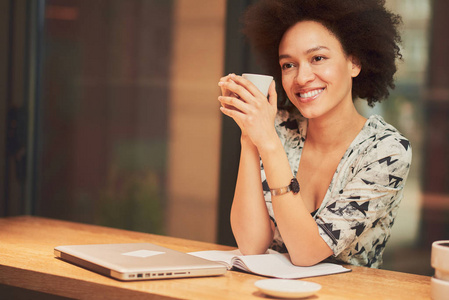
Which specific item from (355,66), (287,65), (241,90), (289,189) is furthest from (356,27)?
(289,189)

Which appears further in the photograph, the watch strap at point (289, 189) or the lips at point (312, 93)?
the lips at point (312, 93)

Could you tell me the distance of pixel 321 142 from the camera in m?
1.85

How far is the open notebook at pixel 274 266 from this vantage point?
4.45 ft

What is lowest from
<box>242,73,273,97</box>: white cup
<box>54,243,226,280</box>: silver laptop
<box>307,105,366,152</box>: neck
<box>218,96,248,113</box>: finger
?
<box>54,243,226,280</box>: silver laptop

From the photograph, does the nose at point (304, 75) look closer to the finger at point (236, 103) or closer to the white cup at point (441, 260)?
the finger at point (236, 103)

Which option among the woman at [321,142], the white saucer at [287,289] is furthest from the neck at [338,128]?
the white saucer at [287,289]

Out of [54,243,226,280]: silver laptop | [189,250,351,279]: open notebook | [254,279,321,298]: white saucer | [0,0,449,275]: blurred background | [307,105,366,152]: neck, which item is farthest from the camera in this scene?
[0,0,449,275]: blurred background


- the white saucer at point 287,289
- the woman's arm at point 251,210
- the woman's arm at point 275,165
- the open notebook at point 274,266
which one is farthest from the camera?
the woman's arm at point 251,210

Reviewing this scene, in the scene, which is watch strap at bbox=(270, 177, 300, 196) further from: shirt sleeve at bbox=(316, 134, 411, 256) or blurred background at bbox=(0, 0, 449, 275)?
blurred background at bbox=(0, 0, 449, 275)

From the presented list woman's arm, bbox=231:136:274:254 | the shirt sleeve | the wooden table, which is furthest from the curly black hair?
the wooden table

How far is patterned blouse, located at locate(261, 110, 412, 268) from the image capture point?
1.50 metres

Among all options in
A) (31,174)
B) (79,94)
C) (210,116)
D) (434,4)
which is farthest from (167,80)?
(434,4)

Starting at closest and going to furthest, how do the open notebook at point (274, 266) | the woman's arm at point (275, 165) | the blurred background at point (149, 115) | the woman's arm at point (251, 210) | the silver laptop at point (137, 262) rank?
1. the silver laptop at point (137, 262)
2. the open notebook at point (274, 266)
3. the woman's arm at point (275, 165)
4. the woman's arm at point (251, 210)
5. the blurred background at point (149, 115)

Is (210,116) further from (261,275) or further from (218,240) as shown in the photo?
(261,275)
